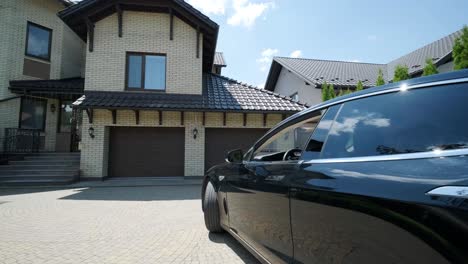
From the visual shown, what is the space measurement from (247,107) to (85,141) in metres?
6.02

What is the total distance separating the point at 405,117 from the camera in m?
1.40

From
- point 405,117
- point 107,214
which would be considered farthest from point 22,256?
point 405,117

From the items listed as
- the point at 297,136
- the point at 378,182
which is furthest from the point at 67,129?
the point at 378,182

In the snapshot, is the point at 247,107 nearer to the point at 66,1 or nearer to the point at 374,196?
the point at 374,196

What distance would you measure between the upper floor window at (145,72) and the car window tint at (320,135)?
9.16 metres

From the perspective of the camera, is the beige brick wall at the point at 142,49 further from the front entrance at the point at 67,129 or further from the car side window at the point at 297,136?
the car side window at the point at 297,136

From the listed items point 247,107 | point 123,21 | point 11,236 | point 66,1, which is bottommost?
point 11,236

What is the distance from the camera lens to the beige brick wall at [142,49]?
994 cm

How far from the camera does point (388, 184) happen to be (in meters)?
1.24

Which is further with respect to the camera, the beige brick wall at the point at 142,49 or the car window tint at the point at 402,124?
the beige brick wall at the point at 142,49

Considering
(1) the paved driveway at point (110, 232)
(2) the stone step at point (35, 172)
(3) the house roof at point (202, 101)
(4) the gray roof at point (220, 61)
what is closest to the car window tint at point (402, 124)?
(1) the paved driveway at point (110, 232)

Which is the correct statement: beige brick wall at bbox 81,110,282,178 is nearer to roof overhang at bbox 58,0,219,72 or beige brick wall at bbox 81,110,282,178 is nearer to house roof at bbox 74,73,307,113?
house roof at bbox 74,73,307,113

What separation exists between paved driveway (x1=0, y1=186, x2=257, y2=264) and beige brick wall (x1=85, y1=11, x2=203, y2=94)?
15.9 feet

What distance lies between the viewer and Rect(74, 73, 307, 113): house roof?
361 inches
